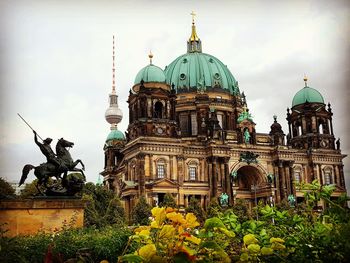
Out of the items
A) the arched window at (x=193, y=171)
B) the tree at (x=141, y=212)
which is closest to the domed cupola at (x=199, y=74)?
the arched window at (x=193, y=171)

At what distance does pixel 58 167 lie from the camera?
60.1 ft

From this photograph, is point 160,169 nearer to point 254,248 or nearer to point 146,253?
point 254,248

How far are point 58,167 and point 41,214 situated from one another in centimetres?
205

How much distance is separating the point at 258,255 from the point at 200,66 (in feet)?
204

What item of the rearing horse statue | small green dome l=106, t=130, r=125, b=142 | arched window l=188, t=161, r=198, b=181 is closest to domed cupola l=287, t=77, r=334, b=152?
arched window l=188, t=161, r=198, b=181

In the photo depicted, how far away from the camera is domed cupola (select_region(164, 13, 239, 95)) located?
212 feet

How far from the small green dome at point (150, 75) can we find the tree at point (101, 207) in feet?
48.4

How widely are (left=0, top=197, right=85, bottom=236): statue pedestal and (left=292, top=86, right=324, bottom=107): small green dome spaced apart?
53475 mm

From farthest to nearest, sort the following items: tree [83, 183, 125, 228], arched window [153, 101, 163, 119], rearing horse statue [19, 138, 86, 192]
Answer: arched window [153, 101, 163, 119]
tree [83, 183, 125, 228]
rearing horse statue [19, 138, 86, 192]

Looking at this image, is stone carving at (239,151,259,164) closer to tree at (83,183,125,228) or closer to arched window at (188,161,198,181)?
arched window at (188,161,198,181)

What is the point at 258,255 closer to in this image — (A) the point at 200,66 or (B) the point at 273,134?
(B) the point at 273,134

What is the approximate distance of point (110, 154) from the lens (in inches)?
2717

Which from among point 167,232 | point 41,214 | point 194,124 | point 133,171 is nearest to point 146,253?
point 167,232

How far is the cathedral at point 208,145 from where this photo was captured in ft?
171
